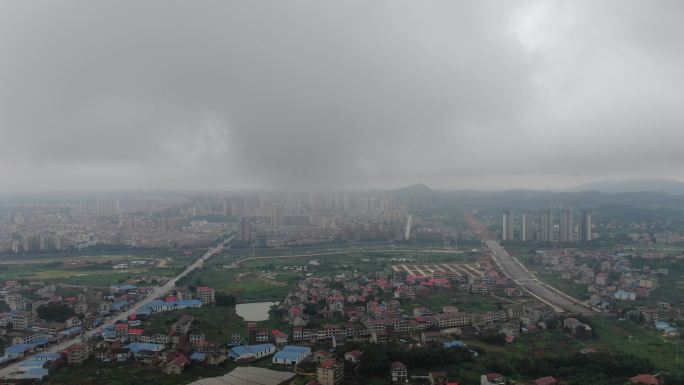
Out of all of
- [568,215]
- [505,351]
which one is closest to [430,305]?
[505,351]

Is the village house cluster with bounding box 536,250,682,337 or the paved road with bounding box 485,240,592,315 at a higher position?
the village house cluster with bounding box 536,250,682,337

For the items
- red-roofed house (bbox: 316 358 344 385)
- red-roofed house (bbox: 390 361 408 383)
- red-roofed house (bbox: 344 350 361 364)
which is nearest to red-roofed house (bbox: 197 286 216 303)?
red-roofed house (bbox: 344 350 361 364)

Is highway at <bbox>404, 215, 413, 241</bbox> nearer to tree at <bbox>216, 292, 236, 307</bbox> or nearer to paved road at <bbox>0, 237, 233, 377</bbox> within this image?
paved road at <bbox>0, 237, 233, 377</bbox>

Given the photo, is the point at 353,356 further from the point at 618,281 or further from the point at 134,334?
→ the point at 618,281

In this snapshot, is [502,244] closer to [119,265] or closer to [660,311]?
[660,311]

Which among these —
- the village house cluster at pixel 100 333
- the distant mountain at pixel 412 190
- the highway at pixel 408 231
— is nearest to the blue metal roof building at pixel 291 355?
the village house cluster at pixel 100 333

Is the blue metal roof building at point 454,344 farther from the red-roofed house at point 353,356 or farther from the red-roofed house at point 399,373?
the red-roofed house at point 353,356
